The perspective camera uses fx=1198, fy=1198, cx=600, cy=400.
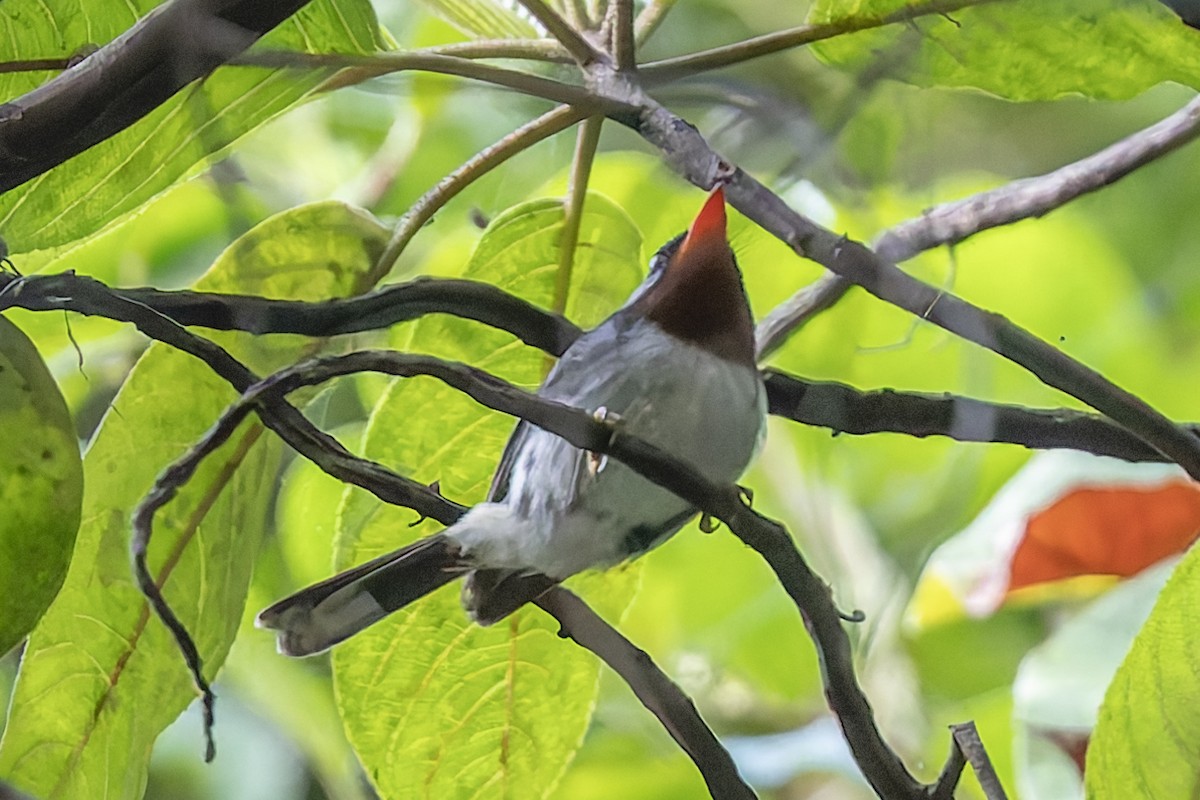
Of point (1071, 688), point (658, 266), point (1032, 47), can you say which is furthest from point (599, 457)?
point (1071, 688)

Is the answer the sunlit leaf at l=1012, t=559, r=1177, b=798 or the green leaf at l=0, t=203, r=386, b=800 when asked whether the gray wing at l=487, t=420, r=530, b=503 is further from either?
the sunlit leaf at l=1012, t=559, r=1177, b=798

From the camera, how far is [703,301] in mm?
494

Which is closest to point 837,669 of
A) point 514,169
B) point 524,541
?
point 524,541

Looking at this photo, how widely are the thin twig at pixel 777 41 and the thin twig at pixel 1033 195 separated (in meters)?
0.09

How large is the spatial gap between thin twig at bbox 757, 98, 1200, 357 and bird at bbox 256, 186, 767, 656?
0.07 meters

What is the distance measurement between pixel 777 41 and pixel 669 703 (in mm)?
255

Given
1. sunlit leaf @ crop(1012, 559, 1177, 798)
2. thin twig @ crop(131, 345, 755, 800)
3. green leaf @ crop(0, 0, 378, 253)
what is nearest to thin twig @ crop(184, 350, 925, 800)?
thin twig @ crop(131, 345, 755, 800)

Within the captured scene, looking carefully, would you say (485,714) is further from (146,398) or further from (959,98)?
(959,98)

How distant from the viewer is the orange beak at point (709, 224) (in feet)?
1.34

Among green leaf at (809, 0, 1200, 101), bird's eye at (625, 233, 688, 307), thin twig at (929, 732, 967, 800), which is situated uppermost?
green leaf at (809, 0, 1200, 101)

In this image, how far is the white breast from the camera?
46 cm

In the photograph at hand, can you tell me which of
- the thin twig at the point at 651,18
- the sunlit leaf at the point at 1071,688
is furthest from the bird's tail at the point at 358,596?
the sunlit leaf at the point at 1071,688

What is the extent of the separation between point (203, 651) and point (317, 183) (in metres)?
0.21

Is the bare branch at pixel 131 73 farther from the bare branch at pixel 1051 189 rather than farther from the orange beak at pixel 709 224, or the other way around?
the bare branch at pixel 1051 189
